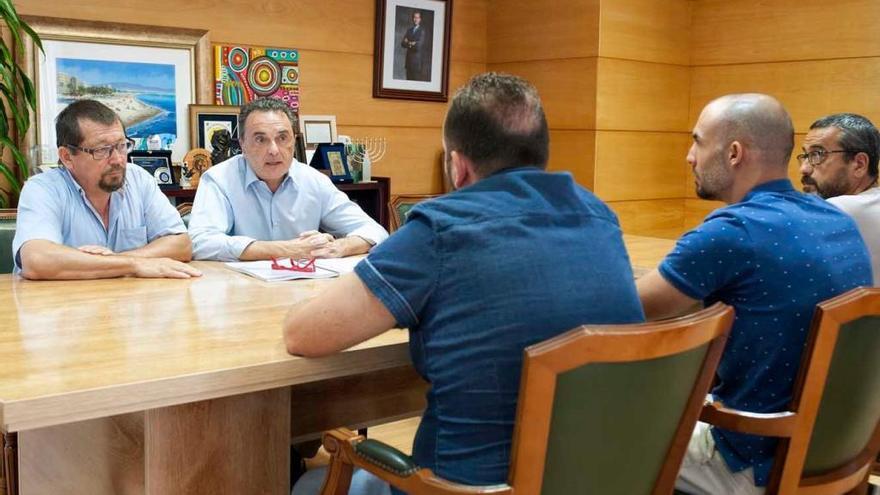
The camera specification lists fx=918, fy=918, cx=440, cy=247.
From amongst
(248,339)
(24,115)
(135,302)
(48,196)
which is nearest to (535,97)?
(248,339)

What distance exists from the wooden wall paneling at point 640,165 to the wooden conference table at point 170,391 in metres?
3.42

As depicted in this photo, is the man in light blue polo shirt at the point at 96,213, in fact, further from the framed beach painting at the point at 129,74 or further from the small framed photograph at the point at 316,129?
the small framed photograph at the point at 316,129

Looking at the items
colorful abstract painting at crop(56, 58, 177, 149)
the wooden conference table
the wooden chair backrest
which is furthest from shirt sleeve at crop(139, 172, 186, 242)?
the wooden chair backrest

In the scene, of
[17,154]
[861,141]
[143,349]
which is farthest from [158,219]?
[861,141]

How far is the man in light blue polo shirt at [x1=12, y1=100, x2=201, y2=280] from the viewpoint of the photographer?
8.68 ft

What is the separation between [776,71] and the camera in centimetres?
538

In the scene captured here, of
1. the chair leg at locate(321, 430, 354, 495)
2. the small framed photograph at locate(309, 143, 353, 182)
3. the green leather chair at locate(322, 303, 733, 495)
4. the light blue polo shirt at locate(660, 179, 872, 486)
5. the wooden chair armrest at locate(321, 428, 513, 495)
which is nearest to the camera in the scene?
the green leather chair at locate(322, 303, 733, 495)

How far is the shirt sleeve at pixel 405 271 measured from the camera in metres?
1.53

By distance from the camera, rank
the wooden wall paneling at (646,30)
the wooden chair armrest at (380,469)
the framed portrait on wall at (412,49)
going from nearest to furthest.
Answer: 1. the wooden chair armrest at (380,469)
2. the wooden wall paneling at (646,30)
3. the framed portrait on wall at (412,49)

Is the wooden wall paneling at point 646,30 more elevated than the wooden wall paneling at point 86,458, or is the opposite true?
the wooden wall paneling at point 646,30

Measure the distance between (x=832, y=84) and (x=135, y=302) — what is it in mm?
4248

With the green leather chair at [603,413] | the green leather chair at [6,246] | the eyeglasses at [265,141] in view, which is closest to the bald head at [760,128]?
the green leather chair at [603,413]

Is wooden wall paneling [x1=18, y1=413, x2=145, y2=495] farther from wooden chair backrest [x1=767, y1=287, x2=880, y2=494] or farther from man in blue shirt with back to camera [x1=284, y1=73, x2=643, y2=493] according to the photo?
wooden chair backrest [x1=767, y1=287, x2=880, y2=494]

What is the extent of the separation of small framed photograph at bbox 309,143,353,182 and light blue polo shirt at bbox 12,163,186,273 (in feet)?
5.64
